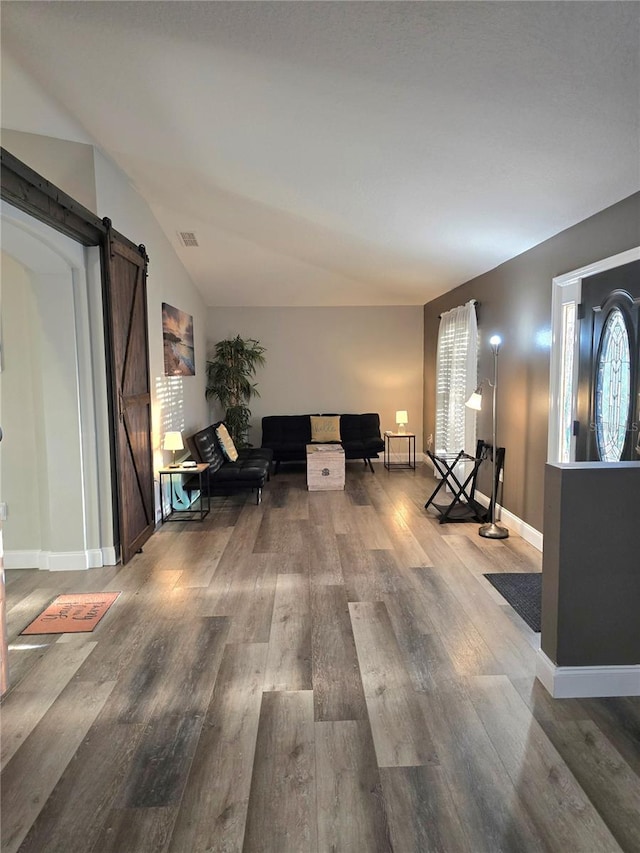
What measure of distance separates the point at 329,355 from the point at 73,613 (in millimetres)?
6177

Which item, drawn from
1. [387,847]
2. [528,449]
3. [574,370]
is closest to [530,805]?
[387,847]

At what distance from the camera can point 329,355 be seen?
9039mm

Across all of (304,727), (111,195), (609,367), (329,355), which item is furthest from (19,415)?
(329,355)

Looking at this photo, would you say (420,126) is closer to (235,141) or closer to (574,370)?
(235,141)

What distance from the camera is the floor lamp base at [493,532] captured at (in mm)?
4996

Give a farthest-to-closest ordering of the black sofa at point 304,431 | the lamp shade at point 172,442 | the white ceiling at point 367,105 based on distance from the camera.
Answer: the black sofa at point 304,431 → the lamp shade at point 172,442 → the white ceiling at point 367,105

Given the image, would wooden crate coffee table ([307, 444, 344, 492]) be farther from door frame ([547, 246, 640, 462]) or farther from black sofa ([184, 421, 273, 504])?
door frame ([547, 246, 640, 462])

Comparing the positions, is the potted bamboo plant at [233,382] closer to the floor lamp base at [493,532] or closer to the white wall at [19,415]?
the white wall at [19,415]

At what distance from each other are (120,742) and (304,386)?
23.2 ft

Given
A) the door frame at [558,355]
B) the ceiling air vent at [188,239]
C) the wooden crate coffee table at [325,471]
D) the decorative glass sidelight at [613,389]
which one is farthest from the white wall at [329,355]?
the decorative glass sidelight at [613,389]

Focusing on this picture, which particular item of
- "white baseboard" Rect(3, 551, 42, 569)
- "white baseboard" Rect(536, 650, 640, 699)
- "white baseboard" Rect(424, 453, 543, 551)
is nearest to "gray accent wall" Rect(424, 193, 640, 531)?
"white baseboard" Rect(424, 453, 543, 551)

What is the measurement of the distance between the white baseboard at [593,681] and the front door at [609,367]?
1.31 meters

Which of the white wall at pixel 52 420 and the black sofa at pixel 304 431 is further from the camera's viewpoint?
the black sofa at pixel 304 431

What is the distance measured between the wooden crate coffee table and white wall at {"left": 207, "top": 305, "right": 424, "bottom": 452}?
207 centimetres
